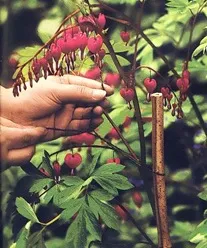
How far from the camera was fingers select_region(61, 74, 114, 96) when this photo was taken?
134 centimetres

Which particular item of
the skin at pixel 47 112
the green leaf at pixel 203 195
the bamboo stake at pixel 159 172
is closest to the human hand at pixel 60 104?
the skin at pixel 47 112

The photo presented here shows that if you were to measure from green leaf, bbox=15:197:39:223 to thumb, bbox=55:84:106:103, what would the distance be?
0.23 metres

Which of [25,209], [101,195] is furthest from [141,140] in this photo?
[25,209]

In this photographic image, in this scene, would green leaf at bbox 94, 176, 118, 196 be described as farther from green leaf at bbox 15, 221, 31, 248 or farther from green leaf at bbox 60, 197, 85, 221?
green leaf at bbox 15, 221, 31, 248

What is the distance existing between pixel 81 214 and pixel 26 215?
0.44 ft

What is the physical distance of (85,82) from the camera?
1.34m

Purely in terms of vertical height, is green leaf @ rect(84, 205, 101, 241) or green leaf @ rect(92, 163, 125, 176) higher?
green leaf @ rect(92, 163, 125, 176)

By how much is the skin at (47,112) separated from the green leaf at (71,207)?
0.15 m

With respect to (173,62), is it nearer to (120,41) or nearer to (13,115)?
(120,41)

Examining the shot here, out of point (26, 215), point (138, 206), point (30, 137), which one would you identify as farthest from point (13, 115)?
point (138, 206)

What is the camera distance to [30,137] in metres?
1.38

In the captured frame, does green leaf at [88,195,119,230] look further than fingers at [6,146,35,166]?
No

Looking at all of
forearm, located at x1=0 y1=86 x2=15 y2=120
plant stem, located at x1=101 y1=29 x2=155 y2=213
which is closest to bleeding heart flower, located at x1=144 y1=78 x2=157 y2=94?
plant stem, located at x1=101 y1=29 x2=155 y2=213

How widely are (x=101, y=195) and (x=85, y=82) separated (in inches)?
8.8
